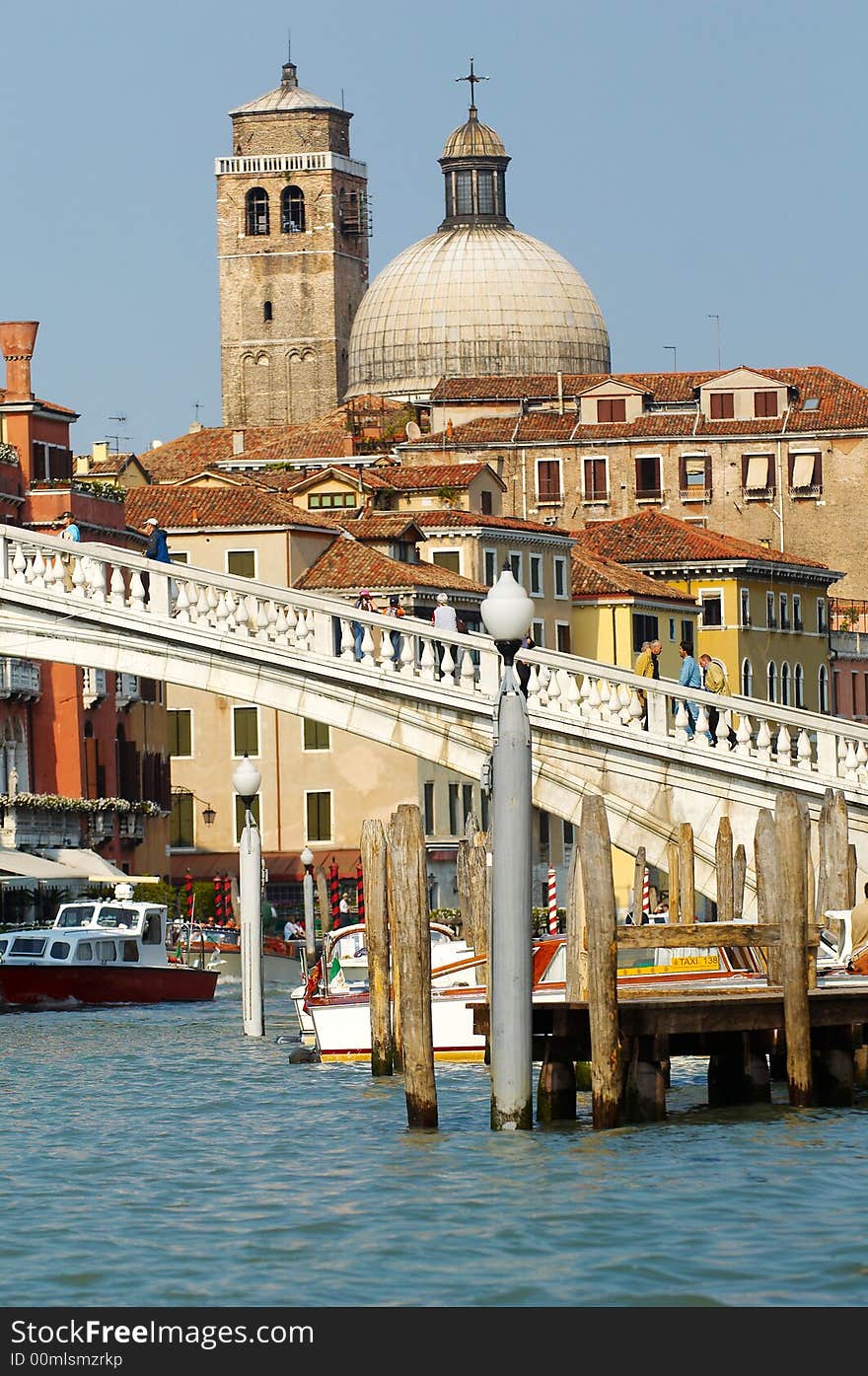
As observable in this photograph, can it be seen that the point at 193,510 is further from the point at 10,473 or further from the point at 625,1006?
the point at 625,1006

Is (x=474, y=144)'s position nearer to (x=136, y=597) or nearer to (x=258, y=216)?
(x=258, y=216)

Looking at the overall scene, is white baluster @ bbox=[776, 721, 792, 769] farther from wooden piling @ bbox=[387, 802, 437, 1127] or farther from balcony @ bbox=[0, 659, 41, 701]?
balcony @ bbox=[0, 659, 41, 701]

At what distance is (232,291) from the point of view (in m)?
104

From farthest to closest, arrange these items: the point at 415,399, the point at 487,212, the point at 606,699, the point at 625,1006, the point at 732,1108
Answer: the point at 487,212 < the point at 415,399 < the point at 606,699 < the point at 732,1108 < the point at 625,1006

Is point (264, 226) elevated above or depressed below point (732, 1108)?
above

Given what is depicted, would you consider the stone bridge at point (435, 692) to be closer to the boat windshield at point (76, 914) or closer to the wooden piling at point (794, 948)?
the wooden piling at point (794, 948)

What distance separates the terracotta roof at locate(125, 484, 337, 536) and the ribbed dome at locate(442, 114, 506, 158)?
39.7 m

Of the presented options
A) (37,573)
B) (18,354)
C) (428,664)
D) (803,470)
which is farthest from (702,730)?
(803,470)

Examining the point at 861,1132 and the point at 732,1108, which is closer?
the point at 861,1132

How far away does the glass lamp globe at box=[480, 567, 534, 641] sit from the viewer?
635 inches
